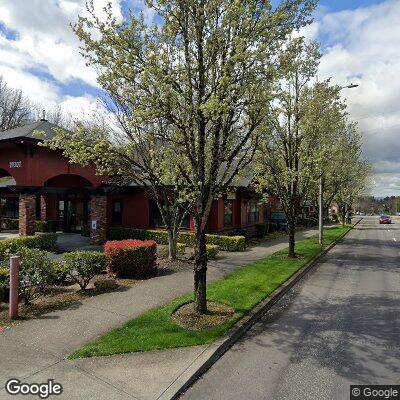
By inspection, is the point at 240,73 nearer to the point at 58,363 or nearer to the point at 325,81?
the point at 58,363

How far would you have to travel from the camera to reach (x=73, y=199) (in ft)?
87.6

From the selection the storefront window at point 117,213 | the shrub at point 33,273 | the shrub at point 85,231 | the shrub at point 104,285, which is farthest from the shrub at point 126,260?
the storefront window at point 117,213

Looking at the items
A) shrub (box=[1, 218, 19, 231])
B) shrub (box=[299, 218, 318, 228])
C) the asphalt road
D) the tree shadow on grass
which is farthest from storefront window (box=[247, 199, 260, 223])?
shrub (box=[1, 218, 19, 231])

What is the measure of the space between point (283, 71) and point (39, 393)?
7618mm

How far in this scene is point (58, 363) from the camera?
6113mm

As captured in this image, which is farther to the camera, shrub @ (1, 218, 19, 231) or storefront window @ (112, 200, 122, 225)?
shrub @ (1, 218, 19, 231)

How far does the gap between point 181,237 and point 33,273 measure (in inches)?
483

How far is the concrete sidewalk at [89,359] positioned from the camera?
5398mm

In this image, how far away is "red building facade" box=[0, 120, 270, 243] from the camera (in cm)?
1866

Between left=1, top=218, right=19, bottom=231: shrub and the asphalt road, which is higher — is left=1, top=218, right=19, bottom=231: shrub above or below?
above

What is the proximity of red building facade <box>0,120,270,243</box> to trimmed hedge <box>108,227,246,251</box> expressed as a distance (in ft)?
5.09

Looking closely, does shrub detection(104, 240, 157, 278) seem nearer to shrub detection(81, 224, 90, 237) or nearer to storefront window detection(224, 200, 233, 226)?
storefront window detection(224, 200, 233, 226)

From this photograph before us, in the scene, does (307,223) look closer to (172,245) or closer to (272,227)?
(272,227)

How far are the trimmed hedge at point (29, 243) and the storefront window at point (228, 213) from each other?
11.0m
